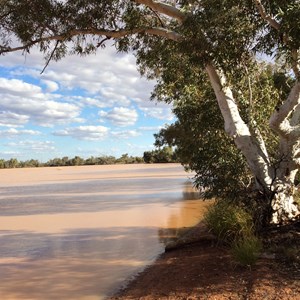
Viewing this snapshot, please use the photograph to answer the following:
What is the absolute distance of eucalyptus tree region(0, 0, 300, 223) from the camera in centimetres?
677

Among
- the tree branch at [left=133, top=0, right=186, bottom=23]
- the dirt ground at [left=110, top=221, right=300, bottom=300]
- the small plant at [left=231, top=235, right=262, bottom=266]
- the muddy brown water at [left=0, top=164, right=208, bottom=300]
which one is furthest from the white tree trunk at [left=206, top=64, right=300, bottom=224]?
the muddy brown water at [left=0, top=164, right=208, bottom=300]

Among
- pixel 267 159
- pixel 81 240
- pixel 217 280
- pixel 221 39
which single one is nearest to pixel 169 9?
pixel 221 39

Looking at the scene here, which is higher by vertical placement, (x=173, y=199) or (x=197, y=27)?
(x=197, y=27)

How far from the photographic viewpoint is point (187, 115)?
10.6m

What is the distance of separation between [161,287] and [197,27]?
156 inches

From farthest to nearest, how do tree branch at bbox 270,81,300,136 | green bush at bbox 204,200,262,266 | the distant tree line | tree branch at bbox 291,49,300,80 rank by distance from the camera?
the distant tree line < tree branch at bbox 270,81,300,136 < green bush at bbox 204,200,262,266 < tree branch at bbox 291,49,300,80

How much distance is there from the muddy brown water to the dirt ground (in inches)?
28.5

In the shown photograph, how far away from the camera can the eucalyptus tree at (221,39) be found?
22.2ft

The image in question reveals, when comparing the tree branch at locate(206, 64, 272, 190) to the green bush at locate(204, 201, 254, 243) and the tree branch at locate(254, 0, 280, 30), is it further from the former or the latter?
the tree branch at locate(254, 0, 280, 30)

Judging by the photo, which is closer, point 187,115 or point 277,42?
point 277,42

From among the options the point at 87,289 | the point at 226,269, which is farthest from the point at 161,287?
the point at 87,289

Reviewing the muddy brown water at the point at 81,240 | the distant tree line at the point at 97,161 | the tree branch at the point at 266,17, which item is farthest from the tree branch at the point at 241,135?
the distant tree line at the point at 97,161

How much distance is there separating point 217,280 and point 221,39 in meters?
3.70

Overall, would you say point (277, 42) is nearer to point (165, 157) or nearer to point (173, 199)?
point (173, 199)
